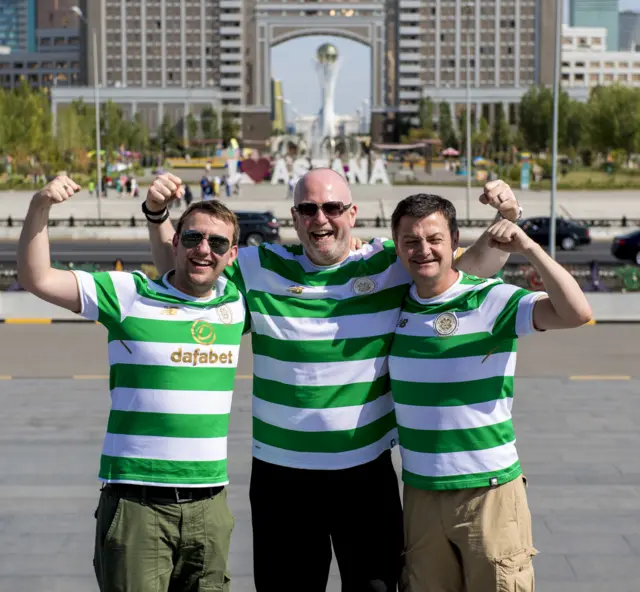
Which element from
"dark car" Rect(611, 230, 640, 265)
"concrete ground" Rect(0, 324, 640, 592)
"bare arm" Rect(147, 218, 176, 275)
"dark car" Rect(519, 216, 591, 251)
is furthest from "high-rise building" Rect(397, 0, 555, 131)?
"bare arm" Rect(147, 218, 176, 275)

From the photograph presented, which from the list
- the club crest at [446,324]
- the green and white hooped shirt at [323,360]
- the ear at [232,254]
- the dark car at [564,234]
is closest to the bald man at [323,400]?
the green and white hooped shirt at [323,360]

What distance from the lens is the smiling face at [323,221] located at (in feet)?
15.1

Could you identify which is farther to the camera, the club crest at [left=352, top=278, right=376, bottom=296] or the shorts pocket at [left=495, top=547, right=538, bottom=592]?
the club crest at [left=352, top=278, right=376, bottom=296]

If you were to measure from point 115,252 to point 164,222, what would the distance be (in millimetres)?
30297

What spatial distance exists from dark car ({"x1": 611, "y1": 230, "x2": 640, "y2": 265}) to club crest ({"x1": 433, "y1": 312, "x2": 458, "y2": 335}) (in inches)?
1094

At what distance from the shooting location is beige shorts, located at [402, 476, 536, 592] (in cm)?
439

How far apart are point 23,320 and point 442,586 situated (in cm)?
1669

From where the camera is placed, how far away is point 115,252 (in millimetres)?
34750

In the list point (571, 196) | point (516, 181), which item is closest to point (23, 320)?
point (571, 196)

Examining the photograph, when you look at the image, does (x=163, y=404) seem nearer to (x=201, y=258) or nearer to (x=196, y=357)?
(x=196, y=357)

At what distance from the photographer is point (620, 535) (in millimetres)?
7648

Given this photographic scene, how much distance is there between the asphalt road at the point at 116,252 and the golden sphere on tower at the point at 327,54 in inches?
4725

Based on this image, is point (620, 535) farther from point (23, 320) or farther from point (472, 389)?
point (23, 320)

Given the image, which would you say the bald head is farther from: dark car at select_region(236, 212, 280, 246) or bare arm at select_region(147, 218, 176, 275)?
dark car at select_region(236, 212, 280, 246)
